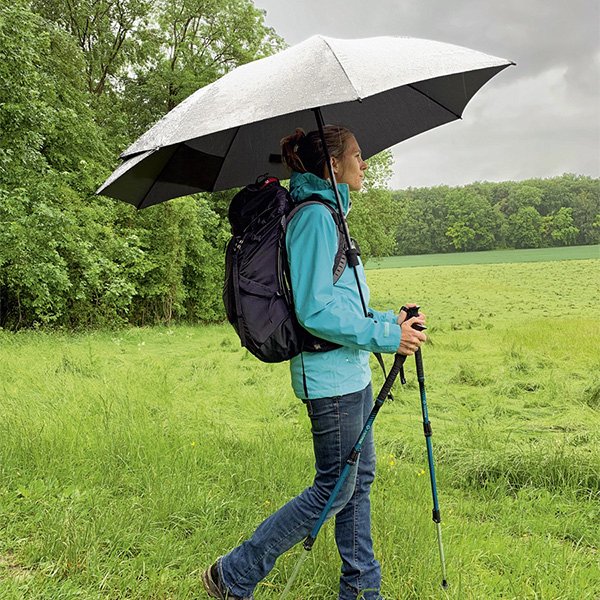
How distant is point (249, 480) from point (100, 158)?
13.1 metres

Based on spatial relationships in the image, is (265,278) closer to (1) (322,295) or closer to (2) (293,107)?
(1) (322,295)

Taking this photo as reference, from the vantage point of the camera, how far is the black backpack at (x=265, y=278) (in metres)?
2.20

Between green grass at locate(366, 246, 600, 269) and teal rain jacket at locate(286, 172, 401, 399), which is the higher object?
teal rain jacket at locate(286, 172, 401, 399)

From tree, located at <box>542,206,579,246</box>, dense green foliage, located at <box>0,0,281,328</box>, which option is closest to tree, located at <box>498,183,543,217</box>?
tree, located at <box>542,206,579,246</box>

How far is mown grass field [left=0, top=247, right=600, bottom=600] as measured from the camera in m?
2.80

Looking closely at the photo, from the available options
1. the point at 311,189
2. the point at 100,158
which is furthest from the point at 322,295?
the point at 100,158

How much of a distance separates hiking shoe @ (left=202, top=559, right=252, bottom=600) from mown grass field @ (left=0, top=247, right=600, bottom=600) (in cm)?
19

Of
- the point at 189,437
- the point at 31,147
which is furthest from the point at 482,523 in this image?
the point at 31,147

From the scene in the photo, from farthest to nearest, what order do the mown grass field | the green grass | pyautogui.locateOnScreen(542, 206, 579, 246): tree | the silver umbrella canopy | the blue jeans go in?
pyautogui.locateOnScreen(542, 206, 579, 246): tree
the green grass
the mown grass field
the blue jeans
the silver umbrella canopy

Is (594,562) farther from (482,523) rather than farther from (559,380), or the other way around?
(559,380)

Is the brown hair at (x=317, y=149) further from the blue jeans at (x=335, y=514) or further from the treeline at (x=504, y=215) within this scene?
the treeline at (x=504, y=215)

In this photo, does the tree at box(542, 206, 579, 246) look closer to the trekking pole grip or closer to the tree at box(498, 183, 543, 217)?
the tree at box(498, 183, 543, 217)

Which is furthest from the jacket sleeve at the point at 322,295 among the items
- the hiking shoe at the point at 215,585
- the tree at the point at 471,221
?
the tree at the point at 471,221

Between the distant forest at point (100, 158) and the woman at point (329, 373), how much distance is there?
960cm
